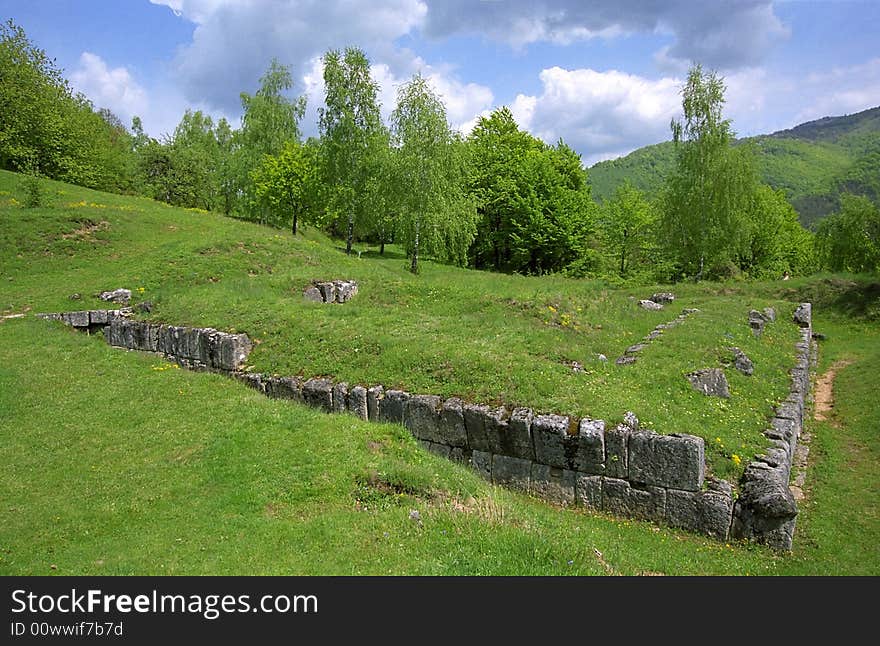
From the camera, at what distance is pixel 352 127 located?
38.7m

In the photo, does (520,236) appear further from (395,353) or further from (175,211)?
(395,353)

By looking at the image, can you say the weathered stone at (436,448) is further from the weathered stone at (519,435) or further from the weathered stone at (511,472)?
the weathered stone at (519,435)

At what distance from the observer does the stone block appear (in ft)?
35.3

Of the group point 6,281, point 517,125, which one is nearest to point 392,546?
point 6,281

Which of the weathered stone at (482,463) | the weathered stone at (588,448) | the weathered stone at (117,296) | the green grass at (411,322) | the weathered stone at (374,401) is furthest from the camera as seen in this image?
the weathered stone at (117,296)

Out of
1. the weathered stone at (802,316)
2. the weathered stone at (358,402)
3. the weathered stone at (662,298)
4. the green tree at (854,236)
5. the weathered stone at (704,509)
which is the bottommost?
the weathered stone at (704,509)

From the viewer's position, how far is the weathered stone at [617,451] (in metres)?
9.01

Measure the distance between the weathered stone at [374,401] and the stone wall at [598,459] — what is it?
0.02 metres

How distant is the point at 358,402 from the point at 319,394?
43.5 inches

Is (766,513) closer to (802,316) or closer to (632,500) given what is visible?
(632,500)

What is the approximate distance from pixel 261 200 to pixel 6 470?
39.2 m

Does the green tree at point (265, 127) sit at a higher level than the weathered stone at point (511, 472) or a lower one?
higher

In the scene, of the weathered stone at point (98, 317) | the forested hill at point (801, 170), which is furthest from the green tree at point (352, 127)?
the forested hill at point (801, 170)

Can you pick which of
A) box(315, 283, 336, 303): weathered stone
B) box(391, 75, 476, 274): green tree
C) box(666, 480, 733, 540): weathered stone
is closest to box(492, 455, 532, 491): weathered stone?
box(666, 480, 733, 540): weathered stone
